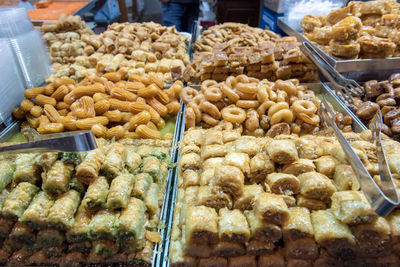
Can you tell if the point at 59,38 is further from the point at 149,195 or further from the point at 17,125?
the point at 149,195

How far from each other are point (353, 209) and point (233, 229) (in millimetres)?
627

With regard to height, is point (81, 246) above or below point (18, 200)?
below

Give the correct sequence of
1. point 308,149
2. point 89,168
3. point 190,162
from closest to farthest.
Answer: point 89,168, point 308,149, point 190,162

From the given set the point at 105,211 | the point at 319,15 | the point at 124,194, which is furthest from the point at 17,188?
the point at 319,15

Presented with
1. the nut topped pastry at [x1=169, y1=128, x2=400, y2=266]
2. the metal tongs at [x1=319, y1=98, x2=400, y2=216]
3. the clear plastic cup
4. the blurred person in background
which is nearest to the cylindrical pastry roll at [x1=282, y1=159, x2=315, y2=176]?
the nut topped pastry at [x1=169, y1=128, x2=400, y2=266]

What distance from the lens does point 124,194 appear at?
1642 millimetres

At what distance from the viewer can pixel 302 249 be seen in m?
1.44

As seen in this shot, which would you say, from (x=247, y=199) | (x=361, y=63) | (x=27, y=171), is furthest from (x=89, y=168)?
(x=361, y=63)

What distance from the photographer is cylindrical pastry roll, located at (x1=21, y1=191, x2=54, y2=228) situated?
5.12 feet

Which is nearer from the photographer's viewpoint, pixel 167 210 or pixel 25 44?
pixel 167 210

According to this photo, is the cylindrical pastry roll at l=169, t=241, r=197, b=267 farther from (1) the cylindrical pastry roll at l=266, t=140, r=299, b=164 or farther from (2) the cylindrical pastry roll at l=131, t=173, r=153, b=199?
(1) the cylindrical pastry roll at l=266, t=140, r=299, b=164

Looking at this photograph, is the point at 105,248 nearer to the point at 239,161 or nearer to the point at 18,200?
the point at 18,200

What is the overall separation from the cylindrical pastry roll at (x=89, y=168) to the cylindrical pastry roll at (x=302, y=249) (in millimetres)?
1259

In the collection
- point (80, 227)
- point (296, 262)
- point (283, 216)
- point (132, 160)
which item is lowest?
point (296, 262)
